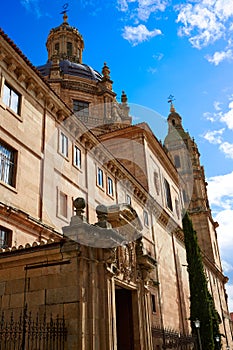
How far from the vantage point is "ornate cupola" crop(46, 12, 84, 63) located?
52875 millimetres

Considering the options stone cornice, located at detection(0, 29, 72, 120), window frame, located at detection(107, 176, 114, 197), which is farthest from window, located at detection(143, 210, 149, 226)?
stone cornice, located at detection(0, 29, 72, 120)

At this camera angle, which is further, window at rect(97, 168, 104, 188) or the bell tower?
the bell tower

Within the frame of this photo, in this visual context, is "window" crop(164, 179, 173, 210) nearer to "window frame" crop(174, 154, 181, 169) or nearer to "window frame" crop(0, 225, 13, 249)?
"window frame" crop(0, 225, 13, 249)

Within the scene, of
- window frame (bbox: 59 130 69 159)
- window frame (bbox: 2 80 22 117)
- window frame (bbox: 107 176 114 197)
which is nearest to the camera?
window frame (bbox: 2 80 22 117)

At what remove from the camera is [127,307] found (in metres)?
10.9

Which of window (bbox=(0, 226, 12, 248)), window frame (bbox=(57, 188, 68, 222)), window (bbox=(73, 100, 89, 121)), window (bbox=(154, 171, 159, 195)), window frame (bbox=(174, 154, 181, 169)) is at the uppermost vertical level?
window frame (bbox=(174, 154, 181, 169))

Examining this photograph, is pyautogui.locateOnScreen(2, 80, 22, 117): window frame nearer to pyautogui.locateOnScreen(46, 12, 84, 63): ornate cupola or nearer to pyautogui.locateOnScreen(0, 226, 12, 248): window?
pyautogui.locateOnScreen(0, 226, 12, 248): window

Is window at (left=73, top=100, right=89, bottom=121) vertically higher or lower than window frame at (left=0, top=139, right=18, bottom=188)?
higher

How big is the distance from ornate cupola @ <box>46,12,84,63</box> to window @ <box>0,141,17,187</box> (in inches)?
1611

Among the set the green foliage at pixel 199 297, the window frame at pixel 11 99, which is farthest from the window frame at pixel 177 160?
the window frame at pixel 11 99

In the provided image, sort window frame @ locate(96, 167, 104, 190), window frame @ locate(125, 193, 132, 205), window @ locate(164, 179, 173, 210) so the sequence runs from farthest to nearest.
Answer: window @ locate(164, 179, 173, 210), window frame @ locate(125, 193, 132, 205), window frame @ locate(96, 167, 104, 190)

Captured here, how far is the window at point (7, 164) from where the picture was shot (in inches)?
535

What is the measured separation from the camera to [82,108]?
4244cm

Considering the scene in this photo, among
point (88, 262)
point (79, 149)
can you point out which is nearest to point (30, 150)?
point (79, 149)
